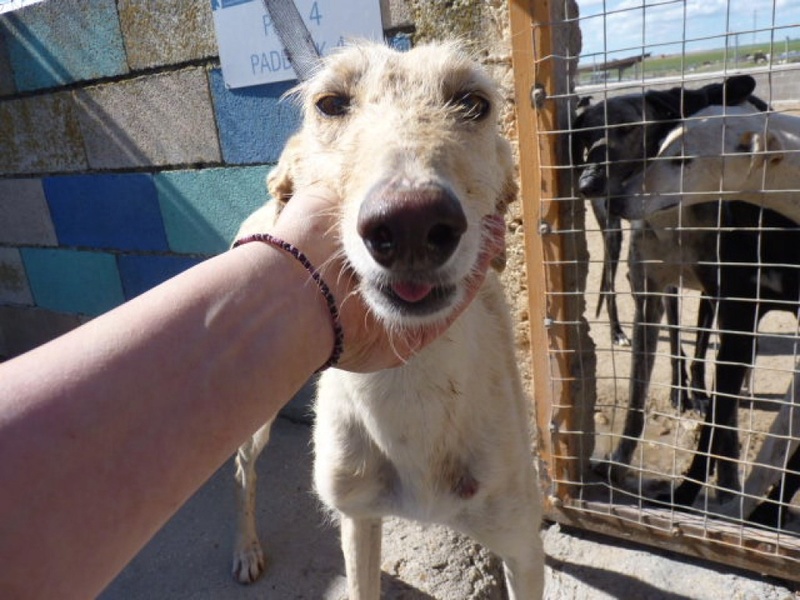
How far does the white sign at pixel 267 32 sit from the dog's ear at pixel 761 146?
59.9 inches

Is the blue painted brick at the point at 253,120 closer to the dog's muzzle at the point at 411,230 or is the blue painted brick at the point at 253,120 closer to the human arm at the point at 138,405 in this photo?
the human arm at the point at 138,405

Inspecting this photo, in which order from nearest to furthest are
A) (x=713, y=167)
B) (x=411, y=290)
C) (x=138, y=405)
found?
(x=138, y=405) → (x=411, y=290) → (x=713, y=167)

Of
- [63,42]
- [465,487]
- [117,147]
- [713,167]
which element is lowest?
[465,487]

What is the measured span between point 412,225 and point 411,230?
10mm

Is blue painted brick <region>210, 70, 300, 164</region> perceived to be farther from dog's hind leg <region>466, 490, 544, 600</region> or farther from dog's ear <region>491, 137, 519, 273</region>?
dog's hind leg <region>466, 490, 544, 600</region>

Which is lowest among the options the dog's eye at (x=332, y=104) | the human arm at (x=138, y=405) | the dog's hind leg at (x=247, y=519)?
the dog's hind leg at (x=247, y=519)

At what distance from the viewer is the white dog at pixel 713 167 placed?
2.23 m

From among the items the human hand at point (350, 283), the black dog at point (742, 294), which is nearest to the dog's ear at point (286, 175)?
the human hand at point (350, 283)

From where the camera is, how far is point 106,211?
4.14 meters

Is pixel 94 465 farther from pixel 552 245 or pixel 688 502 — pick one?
pixel 688 502

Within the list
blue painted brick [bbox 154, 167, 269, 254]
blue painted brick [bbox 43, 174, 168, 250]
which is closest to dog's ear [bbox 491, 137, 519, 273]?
blue painted brick [bbox 154, 167, 269, 254]

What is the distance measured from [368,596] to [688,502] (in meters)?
1.51

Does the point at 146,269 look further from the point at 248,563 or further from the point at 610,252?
the point at 610,252

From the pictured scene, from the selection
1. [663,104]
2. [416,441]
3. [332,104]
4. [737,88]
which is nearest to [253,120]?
[332,104]
